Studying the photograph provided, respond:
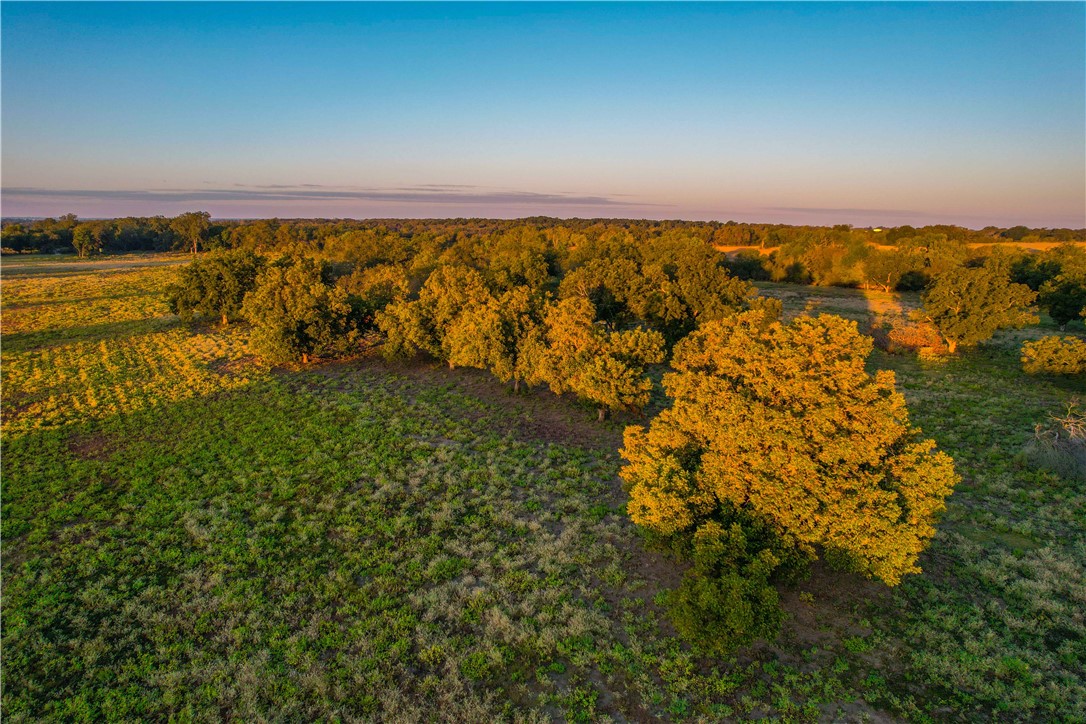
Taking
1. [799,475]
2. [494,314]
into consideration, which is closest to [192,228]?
[494,314]

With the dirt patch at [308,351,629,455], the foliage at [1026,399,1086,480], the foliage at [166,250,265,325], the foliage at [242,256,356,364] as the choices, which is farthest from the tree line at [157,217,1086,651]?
the foliage at [166,250,265,325]

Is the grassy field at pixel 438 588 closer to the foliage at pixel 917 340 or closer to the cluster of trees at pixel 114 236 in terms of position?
the foliage at pixel 917 340

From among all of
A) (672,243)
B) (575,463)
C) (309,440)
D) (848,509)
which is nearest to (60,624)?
(309,440)

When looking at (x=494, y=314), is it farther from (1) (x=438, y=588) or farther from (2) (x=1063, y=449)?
(2) (x=1063, y=449)

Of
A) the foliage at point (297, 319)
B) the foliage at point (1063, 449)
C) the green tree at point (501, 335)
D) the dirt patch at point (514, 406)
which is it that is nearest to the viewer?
the foliage at point (1063, 449)

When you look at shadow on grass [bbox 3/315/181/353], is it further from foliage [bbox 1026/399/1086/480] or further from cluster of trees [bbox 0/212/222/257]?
cluster of trees [bbox 0/212/222/257]

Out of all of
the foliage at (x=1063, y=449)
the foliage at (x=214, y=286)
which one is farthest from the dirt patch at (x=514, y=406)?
the foliage at (x=214, y=286)
